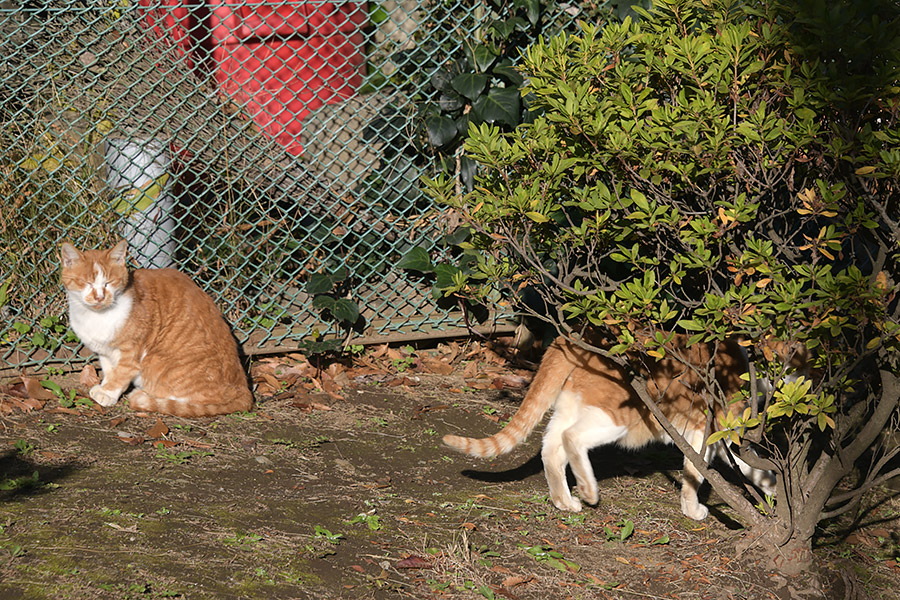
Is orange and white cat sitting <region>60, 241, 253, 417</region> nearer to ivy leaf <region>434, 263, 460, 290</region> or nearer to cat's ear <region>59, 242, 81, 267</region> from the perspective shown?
cat's ear <region>59, 242, 81, 267</region>

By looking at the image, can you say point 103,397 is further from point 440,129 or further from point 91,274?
point 440,129

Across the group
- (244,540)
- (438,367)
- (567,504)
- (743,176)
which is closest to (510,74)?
(438,367)

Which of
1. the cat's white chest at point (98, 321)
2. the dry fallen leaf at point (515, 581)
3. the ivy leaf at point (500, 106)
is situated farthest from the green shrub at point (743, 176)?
the cat's white chest at point (98, 321)

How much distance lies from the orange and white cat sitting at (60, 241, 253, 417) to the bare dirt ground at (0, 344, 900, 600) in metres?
0.14

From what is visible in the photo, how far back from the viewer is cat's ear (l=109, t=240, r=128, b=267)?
14.6 feet

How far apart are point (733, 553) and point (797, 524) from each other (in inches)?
11.9

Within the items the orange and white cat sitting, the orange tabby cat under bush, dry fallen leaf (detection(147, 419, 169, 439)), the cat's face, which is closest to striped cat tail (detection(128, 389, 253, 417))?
the orange and white cat sitting

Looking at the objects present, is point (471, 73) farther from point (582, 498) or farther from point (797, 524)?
point (797, 524)

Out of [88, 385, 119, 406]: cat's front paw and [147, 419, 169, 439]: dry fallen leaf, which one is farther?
[88, 385, 119, 406]: cat's front paw

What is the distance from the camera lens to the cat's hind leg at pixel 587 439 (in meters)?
3.73

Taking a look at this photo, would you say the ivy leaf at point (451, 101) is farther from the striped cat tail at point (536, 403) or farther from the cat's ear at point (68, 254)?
the cat's ear at point (68, 254)

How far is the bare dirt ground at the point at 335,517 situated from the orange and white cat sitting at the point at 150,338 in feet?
0.45

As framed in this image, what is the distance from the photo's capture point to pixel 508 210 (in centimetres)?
306

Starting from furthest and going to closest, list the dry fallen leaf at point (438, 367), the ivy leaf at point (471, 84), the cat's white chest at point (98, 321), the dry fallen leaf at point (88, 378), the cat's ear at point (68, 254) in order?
the dry fallen leaf at point (438, 367) < the ivy leaf at point (471, 84) < the dry fallen leaf at point (88, 378) < the cat's white chest at point (98, 321) < the cat's ear at point (68, 254)
